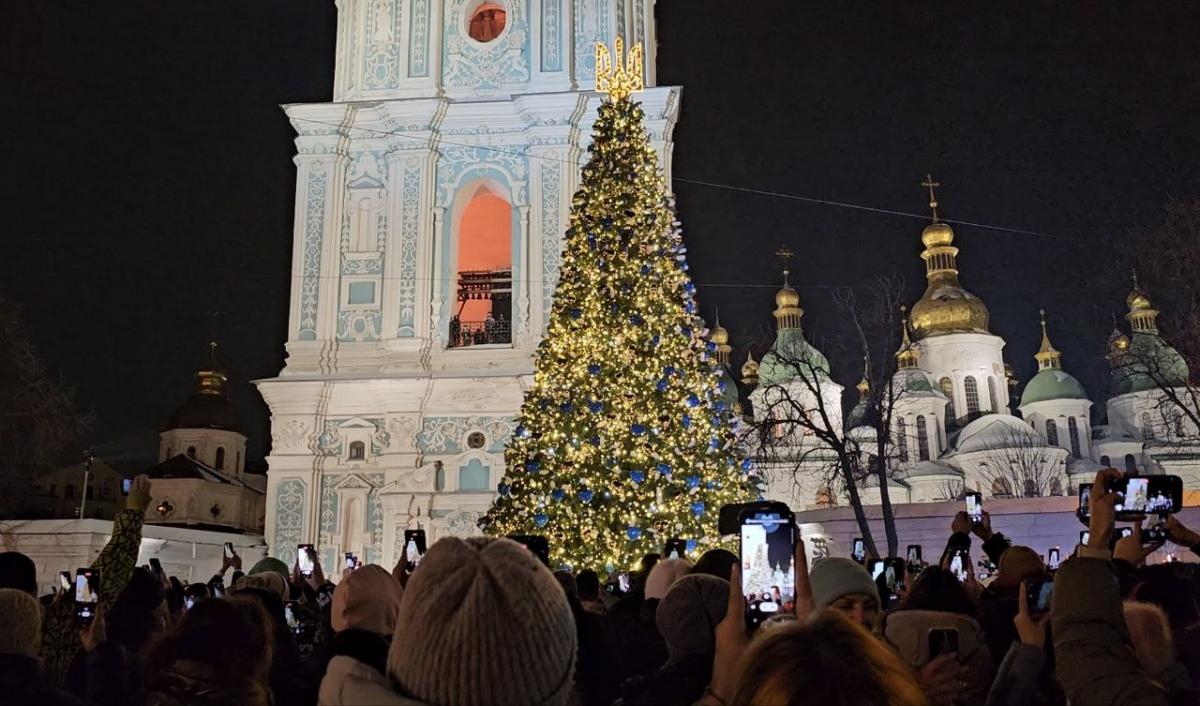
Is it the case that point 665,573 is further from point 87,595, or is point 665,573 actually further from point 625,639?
point 87,595

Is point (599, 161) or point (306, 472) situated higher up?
point (599, 161)

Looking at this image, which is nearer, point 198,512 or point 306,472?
point 306,472

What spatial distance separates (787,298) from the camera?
52.6 metres

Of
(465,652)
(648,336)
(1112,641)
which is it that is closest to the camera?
(465,652)

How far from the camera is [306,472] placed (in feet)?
74.2

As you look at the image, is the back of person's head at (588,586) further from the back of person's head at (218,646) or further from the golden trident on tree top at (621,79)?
the golden trident on tree top at (621,79)

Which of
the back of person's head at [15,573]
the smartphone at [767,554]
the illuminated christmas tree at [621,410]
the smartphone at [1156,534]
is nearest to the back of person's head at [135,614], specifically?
the back of person's head at [15,573]

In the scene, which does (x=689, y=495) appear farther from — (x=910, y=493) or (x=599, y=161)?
(x=910, y=493)

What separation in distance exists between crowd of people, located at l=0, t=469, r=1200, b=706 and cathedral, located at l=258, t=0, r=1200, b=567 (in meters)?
16.7

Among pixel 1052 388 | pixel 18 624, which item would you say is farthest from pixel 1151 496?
pixel 1052 388

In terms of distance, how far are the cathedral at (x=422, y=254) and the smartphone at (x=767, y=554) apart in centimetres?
1718

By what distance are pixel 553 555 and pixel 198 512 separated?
43954 mm

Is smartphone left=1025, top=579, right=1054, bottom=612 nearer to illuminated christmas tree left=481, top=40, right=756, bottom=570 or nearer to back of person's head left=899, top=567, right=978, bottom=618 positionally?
back of person's head left=899, top=567, right=978, bottom=618

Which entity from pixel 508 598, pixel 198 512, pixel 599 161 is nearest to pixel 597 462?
pixel 599 161
